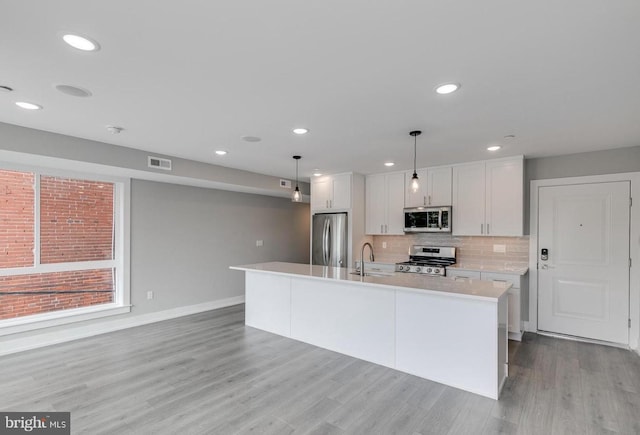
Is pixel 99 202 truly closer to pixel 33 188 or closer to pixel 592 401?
Result: pixel 33 188

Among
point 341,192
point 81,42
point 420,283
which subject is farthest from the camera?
point 341,192

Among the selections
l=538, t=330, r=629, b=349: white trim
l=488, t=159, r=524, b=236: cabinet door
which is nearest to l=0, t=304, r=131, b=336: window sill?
l=488, t=159, r=524, b=236: cabinet door

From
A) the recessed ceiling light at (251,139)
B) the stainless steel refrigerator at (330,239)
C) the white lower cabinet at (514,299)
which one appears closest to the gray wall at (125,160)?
the stainless steel refrigerator at (330,239)

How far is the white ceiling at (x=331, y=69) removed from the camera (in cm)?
159

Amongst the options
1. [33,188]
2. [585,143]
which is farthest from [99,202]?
[585,143]

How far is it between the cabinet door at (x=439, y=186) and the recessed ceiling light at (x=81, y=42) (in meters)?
4.53

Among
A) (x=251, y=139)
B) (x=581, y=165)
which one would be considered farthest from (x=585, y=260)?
(x=251, y=139)

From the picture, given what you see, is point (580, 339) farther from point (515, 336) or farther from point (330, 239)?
point (330, 239)

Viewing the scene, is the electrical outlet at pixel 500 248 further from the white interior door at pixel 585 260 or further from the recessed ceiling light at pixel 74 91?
the recessed ceiling light at pixel 74 91

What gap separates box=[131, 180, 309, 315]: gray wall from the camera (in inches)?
195

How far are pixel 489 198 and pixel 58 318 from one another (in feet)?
19.5

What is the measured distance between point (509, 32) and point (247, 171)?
455 cm

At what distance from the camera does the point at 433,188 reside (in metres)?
5.22

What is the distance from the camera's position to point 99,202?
464cm
